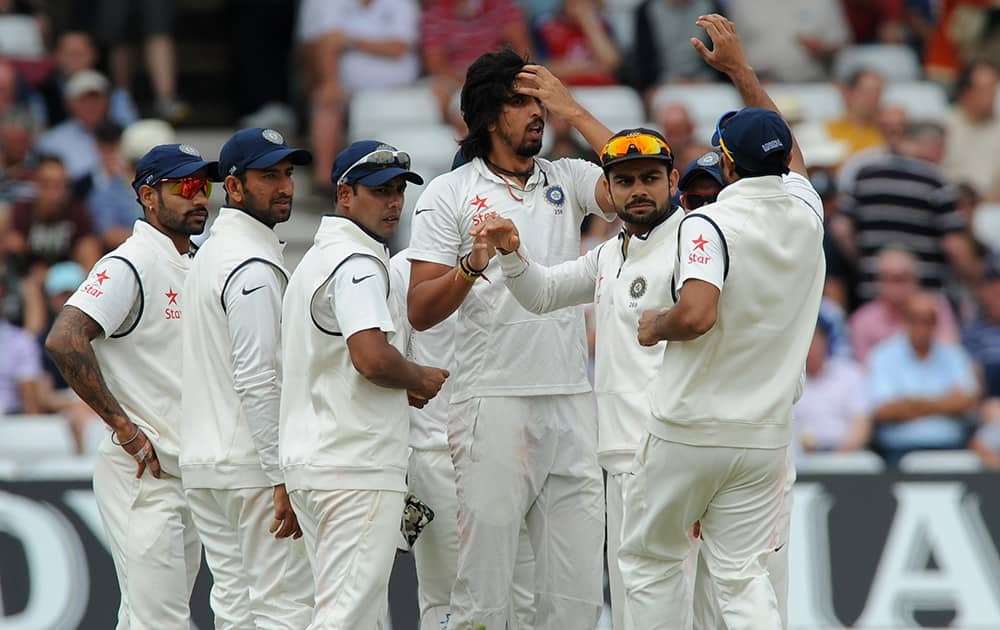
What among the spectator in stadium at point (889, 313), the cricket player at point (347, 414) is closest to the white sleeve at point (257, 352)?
the cricket player at point (347, 414)

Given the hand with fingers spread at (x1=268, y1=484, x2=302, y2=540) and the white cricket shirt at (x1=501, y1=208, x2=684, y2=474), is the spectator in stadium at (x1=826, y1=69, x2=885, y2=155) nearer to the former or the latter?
the white cricket shirt at (x1=501, y1=208, x2=684, y2=474)

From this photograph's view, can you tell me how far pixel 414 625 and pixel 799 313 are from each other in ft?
13.2

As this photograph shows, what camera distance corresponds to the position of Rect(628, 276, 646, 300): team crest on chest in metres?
6.81

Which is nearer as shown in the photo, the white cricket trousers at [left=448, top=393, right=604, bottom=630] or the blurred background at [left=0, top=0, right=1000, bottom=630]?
the white cricket trousers at [left=448, top=393, right=604, bottom=630]

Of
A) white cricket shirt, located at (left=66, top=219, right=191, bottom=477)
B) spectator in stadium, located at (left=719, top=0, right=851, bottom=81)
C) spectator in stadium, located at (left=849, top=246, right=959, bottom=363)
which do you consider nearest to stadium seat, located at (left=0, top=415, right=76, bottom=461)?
white cricket shirt, located at (left=66, top=219, right=191, bottom=477)

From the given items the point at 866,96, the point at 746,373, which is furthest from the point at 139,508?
the point at 866,96

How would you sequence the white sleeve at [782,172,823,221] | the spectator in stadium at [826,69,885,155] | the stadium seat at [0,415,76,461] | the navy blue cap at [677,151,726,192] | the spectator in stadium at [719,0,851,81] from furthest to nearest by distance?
1. the spectator in stadium at [719,0,851,81]
2. the spectator in stadium at [826,69,885,155]
3. the stadium seat at [0,415,76,461]
4. the navy blue cap at [677,151,726,192]
5. the white sleeve at [782,172,823,221]

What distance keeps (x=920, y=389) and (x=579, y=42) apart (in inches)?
172

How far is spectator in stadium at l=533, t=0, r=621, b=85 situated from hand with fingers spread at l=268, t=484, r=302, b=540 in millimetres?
7380

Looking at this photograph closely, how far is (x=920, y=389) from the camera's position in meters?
10.7

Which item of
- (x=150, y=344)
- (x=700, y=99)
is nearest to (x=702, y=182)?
(x=150, y=344)

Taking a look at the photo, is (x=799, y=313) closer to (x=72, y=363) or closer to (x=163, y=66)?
(x=72, y=363)

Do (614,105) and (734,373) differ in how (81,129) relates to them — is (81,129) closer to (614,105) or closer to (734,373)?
(614,105)

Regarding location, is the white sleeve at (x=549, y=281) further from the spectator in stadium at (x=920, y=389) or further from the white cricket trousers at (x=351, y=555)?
the spectator in stadium at (x=920, y=389)
